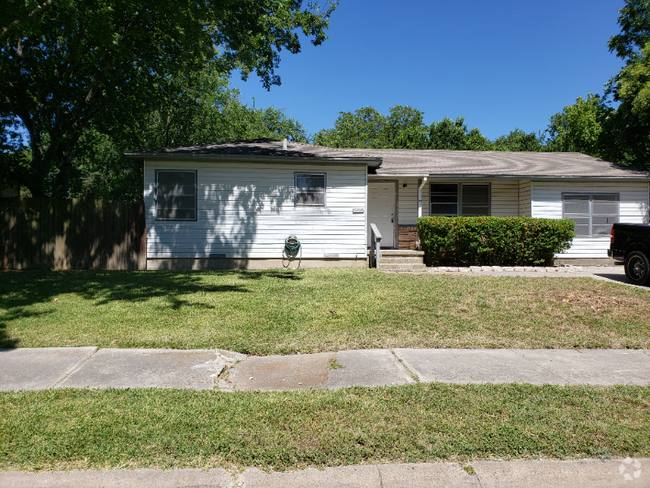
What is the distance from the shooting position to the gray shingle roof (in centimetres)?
1246

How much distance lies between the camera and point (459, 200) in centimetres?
1560

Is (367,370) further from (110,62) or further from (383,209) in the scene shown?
(110,62)

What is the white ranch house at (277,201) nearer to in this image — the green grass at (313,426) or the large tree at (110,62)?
the large tree at (110,62)

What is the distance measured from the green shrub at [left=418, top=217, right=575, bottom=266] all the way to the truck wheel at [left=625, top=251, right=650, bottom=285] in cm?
269

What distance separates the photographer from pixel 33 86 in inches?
567

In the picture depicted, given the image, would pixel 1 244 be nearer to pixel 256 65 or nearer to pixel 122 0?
pixel 122 0

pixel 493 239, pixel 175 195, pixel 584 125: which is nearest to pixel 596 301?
pixel 493 239

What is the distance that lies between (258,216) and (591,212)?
11.5m

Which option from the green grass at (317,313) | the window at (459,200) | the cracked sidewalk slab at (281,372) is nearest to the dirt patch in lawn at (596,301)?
the green grass at (317,313)

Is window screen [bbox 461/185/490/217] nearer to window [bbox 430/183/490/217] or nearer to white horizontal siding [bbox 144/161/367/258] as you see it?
window [bbox 430/183/490/217]

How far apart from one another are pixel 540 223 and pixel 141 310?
458 inches

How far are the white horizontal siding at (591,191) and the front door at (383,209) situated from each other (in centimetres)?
489

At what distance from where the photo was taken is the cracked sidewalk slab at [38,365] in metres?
3.78

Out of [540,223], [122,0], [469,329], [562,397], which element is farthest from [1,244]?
[540,223]
